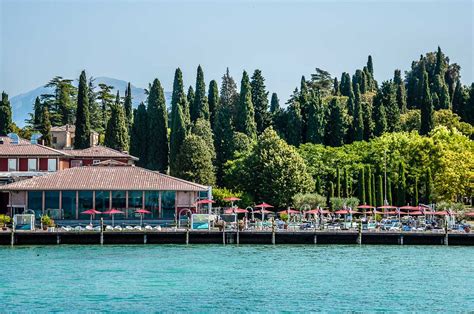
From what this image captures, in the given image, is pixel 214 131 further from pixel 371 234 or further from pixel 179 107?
pixel 371 234

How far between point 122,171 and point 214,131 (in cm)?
2407

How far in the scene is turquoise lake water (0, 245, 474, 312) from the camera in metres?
46.1

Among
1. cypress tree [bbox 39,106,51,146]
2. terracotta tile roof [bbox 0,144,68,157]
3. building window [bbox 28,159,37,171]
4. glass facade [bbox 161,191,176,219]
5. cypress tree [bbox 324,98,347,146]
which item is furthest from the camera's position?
cypress tree [bbox 39,106,51,146]

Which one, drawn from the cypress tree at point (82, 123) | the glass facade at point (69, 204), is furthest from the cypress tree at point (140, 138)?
the glass facade at point (69, 204)

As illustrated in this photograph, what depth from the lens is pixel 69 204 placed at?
82812 millimetres

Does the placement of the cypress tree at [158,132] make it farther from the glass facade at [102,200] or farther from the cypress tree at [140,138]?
the glass facade at [102,200]

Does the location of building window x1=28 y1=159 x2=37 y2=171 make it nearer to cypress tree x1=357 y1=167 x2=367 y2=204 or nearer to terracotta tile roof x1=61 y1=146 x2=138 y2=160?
terracotta tile roof x1=61 y1=146 x2=138 y2=160

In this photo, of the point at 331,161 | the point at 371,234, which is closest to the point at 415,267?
the point at 371,234

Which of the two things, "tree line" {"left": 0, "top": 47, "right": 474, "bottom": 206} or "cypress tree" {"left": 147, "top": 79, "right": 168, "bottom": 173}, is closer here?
"tree line" {"left": 0, "top": 47, "right": 474, "bottom": 206}

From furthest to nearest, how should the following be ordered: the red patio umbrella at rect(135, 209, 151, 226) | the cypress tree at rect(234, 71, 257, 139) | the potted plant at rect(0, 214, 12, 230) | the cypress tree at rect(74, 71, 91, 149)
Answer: the cypress tree at rect(74, 71, 91, 149) → the cypress tree at rect(234, 71, 257, 139) → the red patio umbrella at rect(135, 209, 151, 226) → the potted plant at rect(0, 214, 12, 230)

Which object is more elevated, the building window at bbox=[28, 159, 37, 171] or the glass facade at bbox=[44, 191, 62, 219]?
the building window at bbox=[28, 159, 37, 171]

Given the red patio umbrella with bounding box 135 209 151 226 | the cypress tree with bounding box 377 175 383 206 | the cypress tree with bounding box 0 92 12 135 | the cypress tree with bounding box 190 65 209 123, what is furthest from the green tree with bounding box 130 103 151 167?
the cypress tree with bounding box 377 175 383 206

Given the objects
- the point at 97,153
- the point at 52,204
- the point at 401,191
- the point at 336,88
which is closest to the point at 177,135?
the point at 97,153

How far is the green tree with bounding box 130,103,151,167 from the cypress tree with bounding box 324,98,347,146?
783 inches
